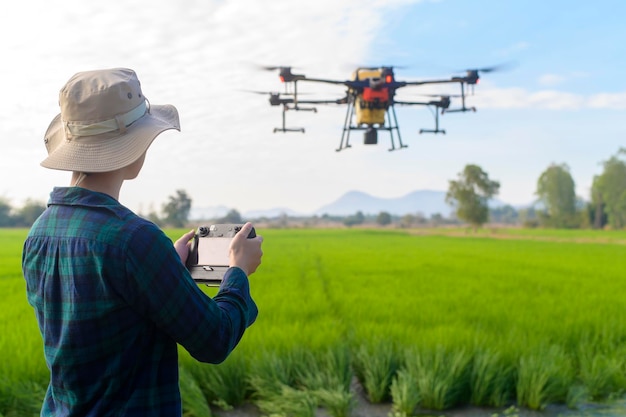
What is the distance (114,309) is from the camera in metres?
1.12

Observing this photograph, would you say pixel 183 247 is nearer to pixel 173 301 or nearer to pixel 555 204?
pixel 173 301

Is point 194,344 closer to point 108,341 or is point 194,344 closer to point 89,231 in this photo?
point 108,341

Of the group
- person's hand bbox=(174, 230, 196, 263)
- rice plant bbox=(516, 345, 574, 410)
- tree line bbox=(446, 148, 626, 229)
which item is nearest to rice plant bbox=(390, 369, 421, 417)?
rice plant bbox=(516, 345, 574, 410)

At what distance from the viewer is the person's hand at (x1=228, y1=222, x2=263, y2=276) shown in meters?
1.34

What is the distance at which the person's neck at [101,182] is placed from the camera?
1188 mm

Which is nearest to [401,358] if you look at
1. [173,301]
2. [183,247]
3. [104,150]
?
[183,247]

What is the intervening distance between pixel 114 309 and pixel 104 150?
34cm

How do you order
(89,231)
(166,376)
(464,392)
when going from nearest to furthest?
(89,231)
(166,376)
(464,392)

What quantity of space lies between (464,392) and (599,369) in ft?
4.14

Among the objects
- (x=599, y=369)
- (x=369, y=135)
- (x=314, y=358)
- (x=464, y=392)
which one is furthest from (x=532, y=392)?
(x=369, y=135)

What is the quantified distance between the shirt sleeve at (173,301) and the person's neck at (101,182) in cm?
16

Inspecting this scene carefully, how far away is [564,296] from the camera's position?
8.33m

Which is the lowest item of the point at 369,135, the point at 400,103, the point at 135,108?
the point at 135,108

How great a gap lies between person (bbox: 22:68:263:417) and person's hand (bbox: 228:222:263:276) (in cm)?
12
